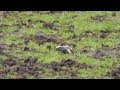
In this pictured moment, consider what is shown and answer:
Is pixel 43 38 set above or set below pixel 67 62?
below

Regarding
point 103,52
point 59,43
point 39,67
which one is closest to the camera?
point 39,67

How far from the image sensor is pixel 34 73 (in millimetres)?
9625

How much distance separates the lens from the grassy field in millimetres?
9672

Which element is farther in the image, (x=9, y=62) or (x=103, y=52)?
(x=103, y=52)

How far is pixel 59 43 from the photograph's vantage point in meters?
12.1

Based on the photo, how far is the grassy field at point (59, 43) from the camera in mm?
9672

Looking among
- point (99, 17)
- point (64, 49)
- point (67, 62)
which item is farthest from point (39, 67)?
point (99, 17)

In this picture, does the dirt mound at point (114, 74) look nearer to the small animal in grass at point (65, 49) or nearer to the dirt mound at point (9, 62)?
the small animal in grass at point (65, 49)

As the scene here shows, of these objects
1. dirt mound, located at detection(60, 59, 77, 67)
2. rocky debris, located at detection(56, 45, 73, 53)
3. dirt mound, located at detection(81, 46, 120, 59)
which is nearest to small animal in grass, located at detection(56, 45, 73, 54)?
rocky debris, located at detection(56, 45, 73, 53)

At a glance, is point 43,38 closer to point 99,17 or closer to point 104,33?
point 104,33

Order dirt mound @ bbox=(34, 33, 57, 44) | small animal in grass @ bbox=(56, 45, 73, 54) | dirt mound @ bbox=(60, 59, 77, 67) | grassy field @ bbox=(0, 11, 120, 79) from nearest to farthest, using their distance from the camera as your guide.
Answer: grassy field @ bbox=(0, 11, 120, 79), dirt mound @ bbox=(60, 59, 77, 67), small animal in grass @ bbox=(56, 45, 73, 54), dirt mound @ bbox=(34, 33, 57, 44)

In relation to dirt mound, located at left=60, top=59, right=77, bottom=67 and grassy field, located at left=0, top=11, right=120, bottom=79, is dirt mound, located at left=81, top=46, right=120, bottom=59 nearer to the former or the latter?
grassy field, located at left=0, top=11, right=120, bottom=79
